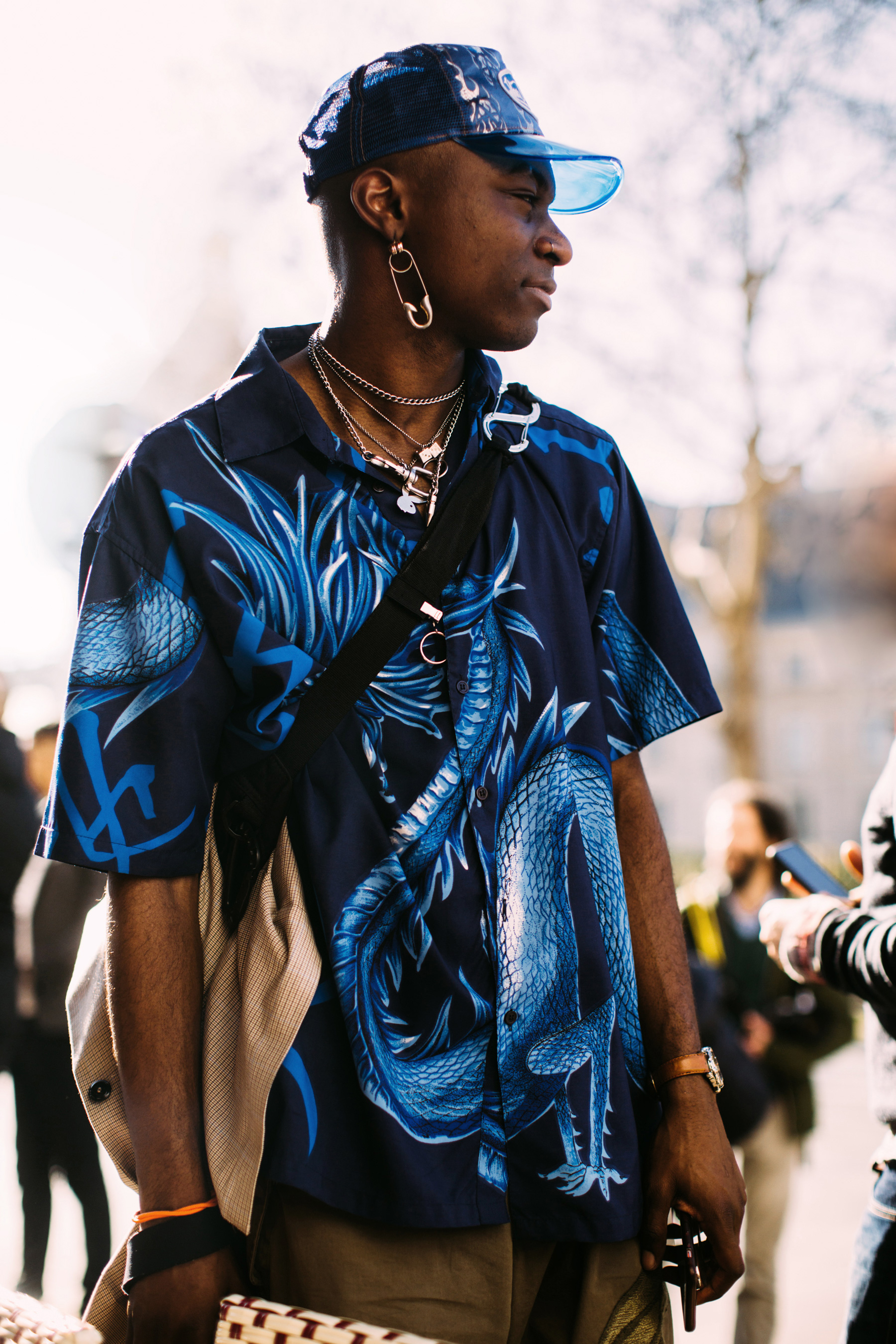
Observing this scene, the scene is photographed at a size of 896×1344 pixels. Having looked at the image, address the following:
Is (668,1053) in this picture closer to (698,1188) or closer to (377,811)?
(698,1188)

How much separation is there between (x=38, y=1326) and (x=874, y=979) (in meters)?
1.47

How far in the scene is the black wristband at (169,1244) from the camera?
4.89 ft

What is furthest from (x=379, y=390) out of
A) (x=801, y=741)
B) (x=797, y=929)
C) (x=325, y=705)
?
(x=801, y=741)

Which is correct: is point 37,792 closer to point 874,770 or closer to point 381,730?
point 381,730

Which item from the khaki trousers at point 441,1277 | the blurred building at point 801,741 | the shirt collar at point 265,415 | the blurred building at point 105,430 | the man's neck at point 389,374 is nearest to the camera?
the khaki trousers at point 441,1277

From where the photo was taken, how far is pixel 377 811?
165 cm

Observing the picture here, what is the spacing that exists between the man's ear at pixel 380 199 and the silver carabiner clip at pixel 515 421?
0.30 meters

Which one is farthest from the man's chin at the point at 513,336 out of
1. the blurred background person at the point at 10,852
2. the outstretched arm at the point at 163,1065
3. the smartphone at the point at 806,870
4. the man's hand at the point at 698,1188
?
the blurred background person at the point at 10,852

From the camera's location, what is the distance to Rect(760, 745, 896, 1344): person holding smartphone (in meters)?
2.12

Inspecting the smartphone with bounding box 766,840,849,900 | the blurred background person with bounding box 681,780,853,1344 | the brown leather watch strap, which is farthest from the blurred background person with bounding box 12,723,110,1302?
the brown leather watch strap

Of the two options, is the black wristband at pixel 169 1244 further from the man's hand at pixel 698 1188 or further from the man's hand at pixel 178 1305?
the man's hand at pixel 698 1188

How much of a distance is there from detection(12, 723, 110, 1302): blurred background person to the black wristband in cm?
342

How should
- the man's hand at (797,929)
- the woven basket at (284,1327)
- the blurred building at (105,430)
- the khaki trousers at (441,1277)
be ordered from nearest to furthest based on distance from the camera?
the woven basket at (284,1327), the khaki trousers at (441,1277), the man's hand at (797,929), the blurred building at (105,430)

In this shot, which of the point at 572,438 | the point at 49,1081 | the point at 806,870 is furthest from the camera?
the point at 49,1081
